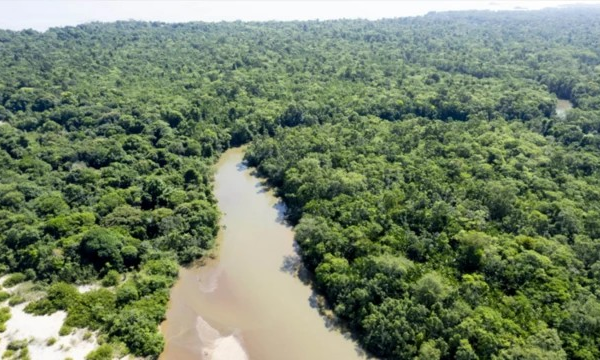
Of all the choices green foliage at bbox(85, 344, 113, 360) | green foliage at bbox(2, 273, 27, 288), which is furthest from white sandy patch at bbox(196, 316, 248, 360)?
green foliage at bbox(2, 273, 27, 288)

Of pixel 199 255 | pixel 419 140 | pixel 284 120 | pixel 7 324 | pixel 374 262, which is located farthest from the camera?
pixel 284 120

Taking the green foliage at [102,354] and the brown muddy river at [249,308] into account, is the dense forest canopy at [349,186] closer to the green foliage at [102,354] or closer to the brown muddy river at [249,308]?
the green foliage at [102,354]

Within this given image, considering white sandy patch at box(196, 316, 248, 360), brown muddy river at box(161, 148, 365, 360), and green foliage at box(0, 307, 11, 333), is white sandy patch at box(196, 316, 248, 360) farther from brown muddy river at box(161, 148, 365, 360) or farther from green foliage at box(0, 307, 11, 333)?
green foliage at box(0, 307, 11, 333)

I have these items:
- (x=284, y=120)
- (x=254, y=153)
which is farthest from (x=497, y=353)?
(x=284, y=120)

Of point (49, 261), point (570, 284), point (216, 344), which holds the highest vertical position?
point (49, 261)

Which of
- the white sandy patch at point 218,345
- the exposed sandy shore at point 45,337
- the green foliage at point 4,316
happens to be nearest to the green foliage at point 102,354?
the exposed sandy shore at point 45,337

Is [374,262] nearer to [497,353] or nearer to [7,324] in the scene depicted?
[497,353]

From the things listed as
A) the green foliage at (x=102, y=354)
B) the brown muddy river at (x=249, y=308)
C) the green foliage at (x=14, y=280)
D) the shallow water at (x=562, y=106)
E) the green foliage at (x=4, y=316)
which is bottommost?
the shallow water at (x=562, y=106)
